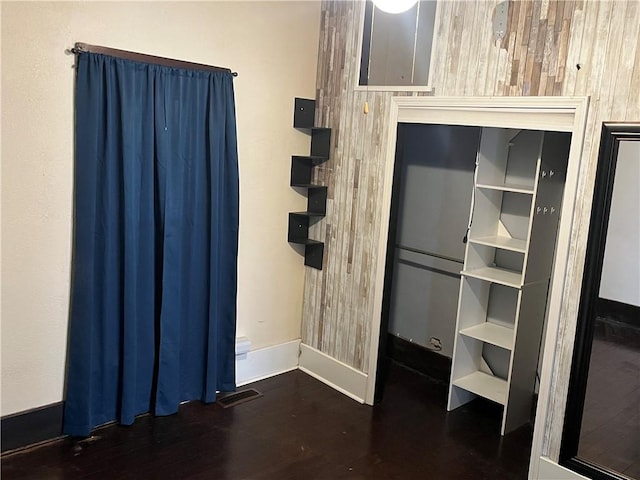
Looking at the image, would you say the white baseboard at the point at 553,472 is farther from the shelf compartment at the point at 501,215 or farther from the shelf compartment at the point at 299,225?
the shelf compartment at the point at 299,225

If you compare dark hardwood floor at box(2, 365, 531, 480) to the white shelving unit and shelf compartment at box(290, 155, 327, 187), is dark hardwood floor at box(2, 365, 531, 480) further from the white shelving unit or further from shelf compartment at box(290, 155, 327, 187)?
shelf compartment at box(290, 155, 327, 187)

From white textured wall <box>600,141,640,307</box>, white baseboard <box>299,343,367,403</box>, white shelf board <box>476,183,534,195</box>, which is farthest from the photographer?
white baseboard <box>299,343,367,403</box>

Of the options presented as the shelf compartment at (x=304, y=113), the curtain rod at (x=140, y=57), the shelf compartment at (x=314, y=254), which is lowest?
the shelf compartment at (x=314, y=254)

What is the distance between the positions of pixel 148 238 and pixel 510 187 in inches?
82.4

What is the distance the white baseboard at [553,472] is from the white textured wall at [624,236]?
34.1 inches

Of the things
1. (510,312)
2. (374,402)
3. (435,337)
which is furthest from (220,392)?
(510,312)

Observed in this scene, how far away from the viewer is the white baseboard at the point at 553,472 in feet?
9.45

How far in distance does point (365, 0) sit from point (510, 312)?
215cm

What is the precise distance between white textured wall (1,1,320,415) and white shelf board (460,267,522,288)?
4.52 feet

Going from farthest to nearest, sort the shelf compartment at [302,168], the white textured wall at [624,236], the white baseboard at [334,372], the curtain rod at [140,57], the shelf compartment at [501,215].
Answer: the shelf compartment at [302,168]
the white baseboard at [334,372]
the shelf compartment at [501,215]
the curtain rod at [140,57]
the white textured wall at [624,236]

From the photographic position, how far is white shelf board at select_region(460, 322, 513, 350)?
3543 millimetres

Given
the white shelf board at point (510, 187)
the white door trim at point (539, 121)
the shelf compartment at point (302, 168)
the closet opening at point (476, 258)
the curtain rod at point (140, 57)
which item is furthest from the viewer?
the shelf compartment at point (302, 168)

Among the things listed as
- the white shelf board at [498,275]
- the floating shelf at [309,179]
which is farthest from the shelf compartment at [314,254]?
the white shelf board at [498,275]

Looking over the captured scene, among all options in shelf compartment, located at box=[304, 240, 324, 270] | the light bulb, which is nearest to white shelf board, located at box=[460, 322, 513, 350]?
shelf compartment, located at box=[304, 240, 324, 270]
